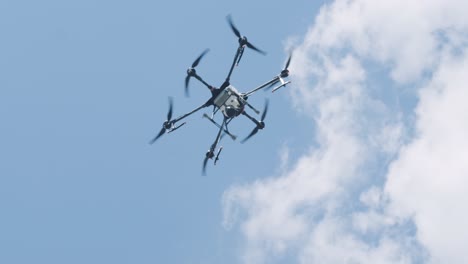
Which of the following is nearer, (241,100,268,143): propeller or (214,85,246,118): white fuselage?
(214,85,246,118): white fuselage

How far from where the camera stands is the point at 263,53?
136 meters

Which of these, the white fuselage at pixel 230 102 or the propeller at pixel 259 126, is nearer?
the white fuselage at pixel 230 102

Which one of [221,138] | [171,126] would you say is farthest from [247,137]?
[171,126]

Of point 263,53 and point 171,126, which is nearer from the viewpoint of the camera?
point 263,53

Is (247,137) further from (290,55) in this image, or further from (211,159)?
(290,55)

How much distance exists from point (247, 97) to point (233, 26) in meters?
13.1

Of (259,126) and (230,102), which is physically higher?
(230,102)

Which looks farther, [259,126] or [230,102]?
[259,126]

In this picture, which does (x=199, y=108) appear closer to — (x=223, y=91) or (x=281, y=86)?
(x=223, y=91)

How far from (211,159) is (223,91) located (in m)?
14.0

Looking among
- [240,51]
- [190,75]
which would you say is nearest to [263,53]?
[240,51]

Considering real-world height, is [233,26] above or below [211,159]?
above

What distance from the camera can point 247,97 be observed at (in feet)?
456

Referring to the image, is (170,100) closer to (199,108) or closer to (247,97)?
(199,108)
